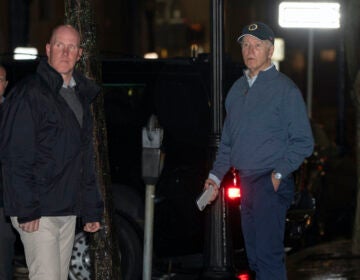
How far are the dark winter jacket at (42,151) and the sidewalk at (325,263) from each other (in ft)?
12.0

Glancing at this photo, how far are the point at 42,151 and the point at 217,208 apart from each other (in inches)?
109

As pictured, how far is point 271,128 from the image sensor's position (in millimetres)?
6656

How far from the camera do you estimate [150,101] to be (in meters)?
9.03

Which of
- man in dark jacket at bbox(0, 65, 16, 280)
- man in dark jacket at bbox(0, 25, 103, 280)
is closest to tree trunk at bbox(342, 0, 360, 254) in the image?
man in dark jacket at bbox(0, 65, 16, 280)

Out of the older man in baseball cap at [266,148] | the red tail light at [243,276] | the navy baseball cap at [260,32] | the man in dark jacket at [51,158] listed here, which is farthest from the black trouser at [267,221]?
the red tail light at [243,276]

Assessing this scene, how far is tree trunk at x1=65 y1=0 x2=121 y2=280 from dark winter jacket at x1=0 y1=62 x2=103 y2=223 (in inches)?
31.4

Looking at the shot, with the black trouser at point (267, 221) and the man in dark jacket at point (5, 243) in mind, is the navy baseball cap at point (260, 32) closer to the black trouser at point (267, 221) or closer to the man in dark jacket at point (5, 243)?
the black trouser at point (267, 221)

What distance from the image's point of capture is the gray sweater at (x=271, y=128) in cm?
657

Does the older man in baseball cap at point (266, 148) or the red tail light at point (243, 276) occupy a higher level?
the older man in baseball cap at point (266, 148)

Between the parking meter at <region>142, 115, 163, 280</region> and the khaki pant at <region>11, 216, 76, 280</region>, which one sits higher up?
the parking meter at <region>142, 115, 163, 280</region>

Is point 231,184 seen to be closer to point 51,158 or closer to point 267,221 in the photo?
point 267,221

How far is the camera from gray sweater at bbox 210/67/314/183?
21.6ft

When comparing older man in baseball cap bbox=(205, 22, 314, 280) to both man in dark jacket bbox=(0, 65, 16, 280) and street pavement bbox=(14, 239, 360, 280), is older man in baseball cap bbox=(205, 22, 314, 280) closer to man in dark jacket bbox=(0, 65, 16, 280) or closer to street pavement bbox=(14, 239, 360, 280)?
man in dark jacket bbox=(0, 65, 16, 280)

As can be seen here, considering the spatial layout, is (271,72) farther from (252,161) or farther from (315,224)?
(315,224)
